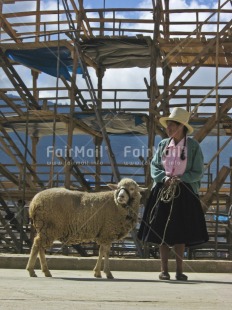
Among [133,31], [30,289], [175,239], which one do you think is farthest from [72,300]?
[133,31]

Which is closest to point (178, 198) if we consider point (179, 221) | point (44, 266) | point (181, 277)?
point (179, 221)

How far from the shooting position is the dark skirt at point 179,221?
7348 millimetres

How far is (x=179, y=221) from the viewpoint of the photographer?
7.40 m

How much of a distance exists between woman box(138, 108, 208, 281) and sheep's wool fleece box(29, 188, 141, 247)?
80 centimetres

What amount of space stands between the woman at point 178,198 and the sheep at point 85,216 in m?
0.76

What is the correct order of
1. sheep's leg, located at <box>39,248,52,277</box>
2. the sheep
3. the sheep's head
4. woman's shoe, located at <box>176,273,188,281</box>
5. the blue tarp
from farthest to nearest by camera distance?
1. the blue tarp
2. the sheep
3. the sheep's head
4. sheep's leg, located at <box>39,248,52,277</box>
5. woman's shoe, located at <box>176,273,188,281</box>

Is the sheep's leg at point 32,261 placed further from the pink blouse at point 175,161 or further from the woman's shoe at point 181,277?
the pink blouse at point 175,161

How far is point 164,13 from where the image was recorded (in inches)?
651

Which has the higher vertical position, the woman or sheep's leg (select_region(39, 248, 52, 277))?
the woman

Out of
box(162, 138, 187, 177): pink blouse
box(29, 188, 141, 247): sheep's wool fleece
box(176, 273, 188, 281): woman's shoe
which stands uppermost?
box(162, 138, 187, 177): pink blouse

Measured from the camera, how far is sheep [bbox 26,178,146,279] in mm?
8188

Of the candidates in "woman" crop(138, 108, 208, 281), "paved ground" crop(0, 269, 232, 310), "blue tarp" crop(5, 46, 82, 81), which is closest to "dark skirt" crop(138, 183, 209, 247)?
"woman" crop(138, 108, 208, 281)

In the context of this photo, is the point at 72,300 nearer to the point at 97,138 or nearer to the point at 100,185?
the point at 100,185

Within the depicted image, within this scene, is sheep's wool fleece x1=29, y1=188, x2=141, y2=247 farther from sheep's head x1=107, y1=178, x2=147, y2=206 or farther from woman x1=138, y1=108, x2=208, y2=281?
woman x1=138, y1=108, x2=208, y2=281
